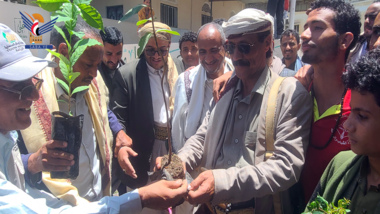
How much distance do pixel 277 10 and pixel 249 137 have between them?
277 inches

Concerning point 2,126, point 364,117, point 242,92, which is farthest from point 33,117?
point 364,117

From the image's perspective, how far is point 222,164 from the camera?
2.04 meters

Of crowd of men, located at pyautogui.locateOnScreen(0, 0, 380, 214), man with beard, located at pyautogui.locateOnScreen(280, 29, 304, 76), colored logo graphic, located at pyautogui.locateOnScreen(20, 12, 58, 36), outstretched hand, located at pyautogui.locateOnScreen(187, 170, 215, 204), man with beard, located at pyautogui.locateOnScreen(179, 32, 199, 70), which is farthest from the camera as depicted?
colored logo graphic, located at pyautogui.locateOnScreen(20, 12, 58, 36)

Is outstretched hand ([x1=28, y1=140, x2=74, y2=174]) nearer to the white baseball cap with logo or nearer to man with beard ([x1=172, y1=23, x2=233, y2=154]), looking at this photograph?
the white baseball cap with logo

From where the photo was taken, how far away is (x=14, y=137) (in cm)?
177

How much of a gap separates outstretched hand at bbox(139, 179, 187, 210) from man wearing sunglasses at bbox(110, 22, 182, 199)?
5.18 ft

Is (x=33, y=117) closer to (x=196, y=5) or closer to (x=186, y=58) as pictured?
(x=186, y=58)

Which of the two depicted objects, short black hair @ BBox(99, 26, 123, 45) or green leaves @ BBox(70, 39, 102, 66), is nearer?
green leaves @ BBox(70, 39, 102, 66)

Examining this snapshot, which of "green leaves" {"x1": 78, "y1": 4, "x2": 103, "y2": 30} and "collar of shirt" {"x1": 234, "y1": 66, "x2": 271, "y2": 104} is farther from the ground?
"green leaves" {"x1": 78, "y1": 4, "x2": 103, "y2": 30}

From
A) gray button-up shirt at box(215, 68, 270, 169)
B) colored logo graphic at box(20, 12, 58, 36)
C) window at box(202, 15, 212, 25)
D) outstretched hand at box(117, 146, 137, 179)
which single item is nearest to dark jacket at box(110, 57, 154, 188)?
outstretched hand at box(117, 146, 137, 179)

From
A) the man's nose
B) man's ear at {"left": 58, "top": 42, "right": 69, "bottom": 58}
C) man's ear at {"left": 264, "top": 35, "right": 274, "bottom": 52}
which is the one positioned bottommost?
man's ear at {"left": 58, "top": 42, "right": 69, "bottom": 58}

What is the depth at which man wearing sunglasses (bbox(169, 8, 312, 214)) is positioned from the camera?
175 centimetres

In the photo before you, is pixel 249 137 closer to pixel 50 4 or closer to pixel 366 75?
pixel 366 75

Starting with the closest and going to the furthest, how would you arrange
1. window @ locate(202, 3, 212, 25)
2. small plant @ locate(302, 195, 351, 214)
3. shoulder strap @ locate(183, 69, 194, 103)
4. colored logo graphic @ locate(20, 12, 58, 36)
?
small plant @ locate(302, 195, 351, 214), shoulder strap @ locate(183, 69, 194, 103), colored logo graphic @ locate(20, 12, 58, 36), window @ locate(202, 3, 212, 25)
